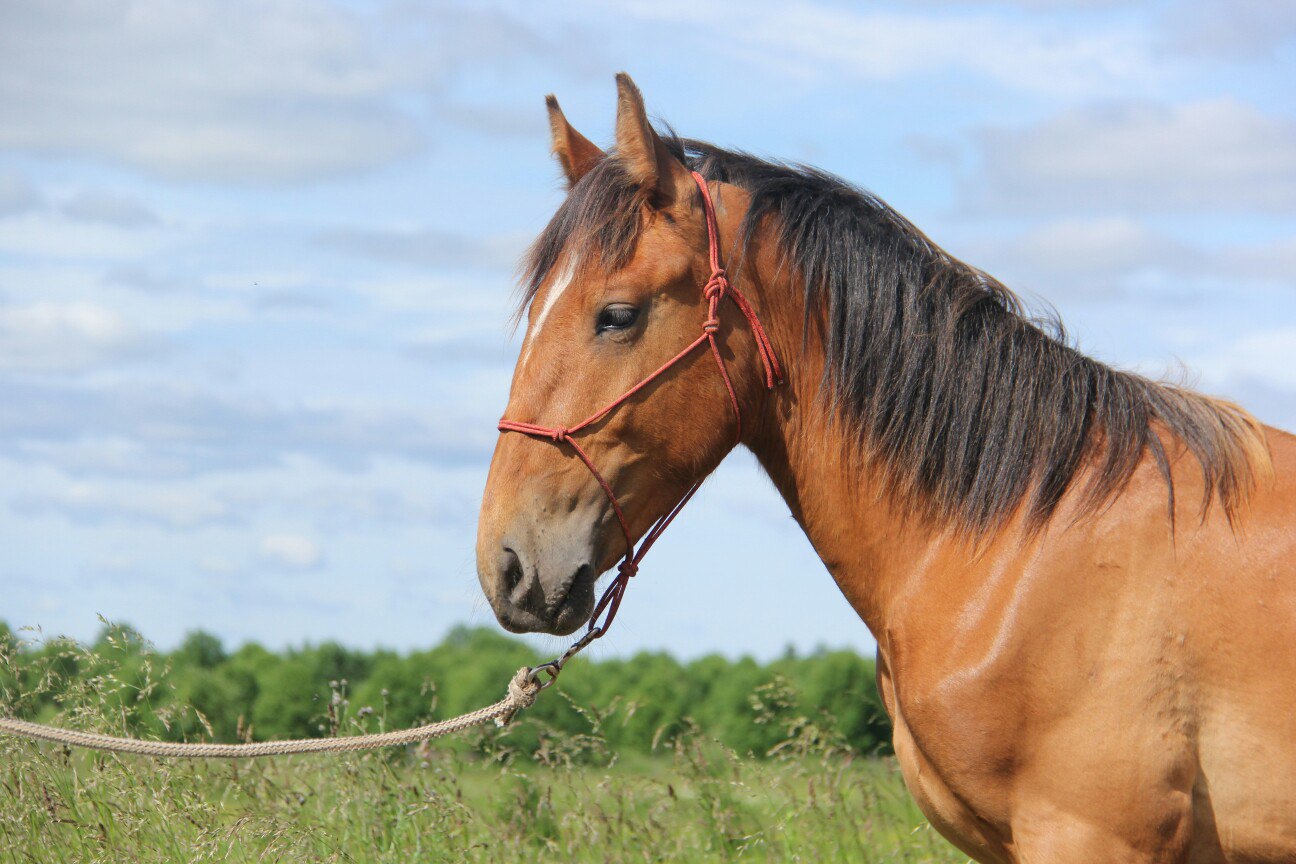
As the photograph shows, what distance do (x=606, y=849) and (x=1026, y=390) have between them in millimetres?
3439

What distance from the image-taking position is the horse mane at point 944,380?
3.09 m

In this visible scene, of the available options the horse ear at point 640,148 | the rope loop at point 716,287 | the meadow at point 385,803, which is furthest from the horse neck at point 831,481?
the meadow at point 385,803

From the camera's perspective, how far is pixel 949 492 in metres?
3.15

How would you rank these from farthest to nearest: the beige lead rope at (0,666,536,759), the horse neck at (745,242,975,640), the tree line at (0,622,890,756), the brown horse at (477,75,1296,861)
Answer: the tree line at (0,622,890,756)
the beige lead rope at (0,666,536,759)
the horse neck at (745,242,975,640)
the brown horse at (477,75,1296,861)

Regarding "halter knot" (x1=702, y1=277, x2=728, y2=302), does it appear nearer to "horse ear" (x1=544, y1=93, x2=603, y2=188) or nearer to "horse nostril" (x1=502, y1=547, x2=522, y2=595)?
"horse ear" (x1=544, y1=93, x2=603, y2=188)

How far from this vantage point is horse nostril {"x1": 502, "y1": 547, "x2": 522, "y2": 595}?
297 centimetres

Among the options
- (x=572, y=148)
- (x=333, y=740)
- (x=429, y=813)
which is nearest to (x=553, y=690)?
(x=429, y=813)

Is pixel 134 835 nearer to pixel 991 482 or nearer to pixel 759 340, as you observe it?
pixel 759 340

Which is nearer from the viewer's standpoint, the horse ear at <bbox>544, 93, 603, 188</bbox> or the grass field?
the horse ear at <bbox>544, 93, 603, 188</bbox>

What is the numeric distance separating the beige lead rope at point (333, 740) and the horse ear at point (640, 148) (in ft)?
4.85

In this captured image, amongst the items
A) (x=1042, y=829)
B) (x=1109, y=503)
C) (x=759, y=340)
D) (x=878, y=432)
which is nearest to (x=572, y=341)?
(x=759, y=340)

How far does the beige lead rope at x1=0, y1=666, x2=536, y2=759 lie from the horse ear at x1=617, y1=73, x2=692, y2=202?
4.85 ft

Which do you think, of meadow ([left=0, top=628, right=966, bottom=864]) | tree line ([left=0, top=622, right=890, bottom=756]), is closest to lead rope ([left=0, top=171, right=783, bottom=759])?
meadow ([left=0, top=628, right=966, bottom=864])

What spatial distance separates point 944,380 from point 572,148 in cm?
131
